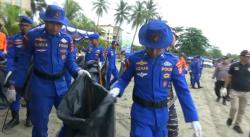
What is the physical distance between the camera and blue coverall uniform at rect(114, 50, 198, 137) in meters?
4.13

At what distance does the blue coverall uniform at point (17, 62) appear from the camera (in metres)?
5.13

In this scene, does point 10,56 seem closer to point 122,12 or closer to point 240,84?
point 240,84

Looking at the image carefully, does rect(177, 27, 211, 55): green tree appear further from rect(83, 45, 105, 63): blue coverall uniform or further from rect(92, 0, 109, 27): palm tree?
rect(83, 45, 105, 63): blue coverall uniform

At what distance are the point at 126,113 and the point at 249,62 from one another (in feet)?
10.5

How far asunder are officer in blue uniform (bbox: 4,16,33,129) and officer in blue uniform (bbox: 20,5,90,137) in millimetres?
282

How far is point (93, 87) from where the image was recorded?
13.6 feet

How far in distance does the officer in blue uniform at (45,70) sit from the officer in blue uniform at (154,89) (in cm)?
90

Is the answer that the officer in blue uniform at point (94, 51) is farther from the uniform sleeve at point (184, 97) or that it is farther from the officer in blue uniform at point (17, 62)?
the uniform sleeve at point (184, 97)

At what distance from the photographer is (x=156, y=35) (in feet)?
13.1

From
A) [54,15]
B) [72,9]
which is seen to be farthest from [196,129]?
[72,9]

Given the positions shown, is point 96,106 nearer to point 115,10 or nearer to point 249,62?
point 249,62

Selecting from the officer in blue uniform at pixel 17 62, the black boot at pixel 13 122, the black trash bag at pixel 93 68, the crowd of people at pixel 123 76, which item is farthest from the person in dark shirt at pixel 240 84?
the black boot at pixel 13 122

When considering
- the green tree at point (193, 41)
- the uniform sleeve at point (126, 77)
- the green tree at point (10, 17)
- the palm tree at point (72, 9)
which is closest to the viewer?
the uniform sleeve at point (126, 77)

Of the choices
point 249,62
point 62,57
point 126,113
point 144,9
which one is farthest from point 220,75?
point 144,9
